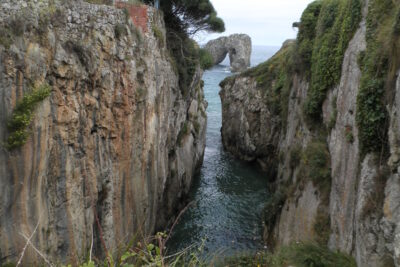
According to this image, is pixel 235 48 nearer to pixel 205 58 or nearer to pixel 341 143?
pixel 205 58

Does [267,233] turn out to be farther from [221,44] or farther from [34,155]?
[221,44]

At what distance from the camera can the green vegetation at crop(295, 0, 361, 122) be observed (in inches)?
551

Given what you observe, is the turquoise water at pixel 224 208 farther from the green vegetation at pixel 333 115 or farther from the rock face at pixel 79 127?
the green vegetation at pixel 333 115

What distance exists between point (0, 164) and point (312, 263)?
8.76 m

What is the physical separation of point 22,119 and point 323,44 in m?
12.6

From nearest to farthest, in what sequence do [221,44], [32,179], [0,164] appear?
[0,164] → [32,179] → [221,44]

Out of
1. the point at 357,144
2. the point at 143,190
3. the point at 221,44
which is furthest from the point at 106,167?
the point at 221,44

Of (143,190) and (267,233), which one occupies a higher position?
(143,190)

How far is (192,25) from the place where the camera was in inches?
887

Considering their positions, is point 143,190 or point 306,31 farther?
point 306,31

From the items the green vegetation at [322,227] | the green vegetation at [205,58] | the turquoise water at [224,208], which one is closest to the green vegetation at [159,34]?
the green vegetation at [205,58]

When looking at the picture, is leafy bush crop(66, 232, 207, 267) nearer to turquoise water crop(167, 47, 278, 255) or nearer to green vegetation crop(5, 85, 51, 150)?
green vegetation crop(5, 85, 51, 150)

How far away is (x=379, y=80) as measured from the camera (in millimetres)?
9719

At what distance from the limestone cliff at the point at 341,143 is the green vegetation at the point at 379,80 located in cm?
3
